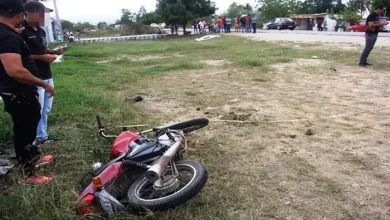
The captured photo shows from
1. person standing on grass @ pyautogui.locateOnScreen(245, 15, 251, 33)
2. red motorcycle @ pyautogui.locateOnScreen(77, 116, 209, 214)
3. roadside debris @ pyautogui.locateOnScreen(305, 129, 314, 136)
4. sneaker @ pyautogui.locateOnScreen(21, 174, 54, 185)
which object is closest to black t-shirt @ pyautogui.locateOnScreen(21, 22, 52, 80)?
sneaker @ pyautogui.locateOnScreen(21, 174, 54, 185)

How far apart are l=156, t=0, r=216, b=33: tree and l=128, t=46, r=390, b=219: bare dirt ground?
2276 centimetres

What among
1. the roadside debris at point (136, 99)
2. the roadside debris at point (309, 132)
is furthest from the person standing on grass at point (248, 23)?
the roadside debris at point (309, 132)

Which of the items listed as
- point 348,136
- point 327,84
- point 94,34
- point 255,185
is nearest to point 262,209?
point 255,185

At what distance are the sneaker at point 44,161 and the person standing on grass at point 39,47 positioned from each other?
0.57 m

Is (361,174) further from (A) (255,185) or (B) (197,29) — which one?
(B) (197,29)

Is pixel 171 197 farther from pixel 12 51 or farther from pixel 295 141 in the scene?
pixel 295 141

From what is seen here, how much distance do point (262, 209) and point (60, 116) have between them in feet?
11.5

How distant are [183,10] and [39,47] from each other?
86.4 ft

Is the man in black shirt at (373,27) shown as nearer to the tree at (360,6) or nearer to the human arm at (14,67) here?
the human arm at (14,67)

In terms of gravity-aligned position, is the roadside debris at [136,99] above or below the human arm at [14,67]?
below

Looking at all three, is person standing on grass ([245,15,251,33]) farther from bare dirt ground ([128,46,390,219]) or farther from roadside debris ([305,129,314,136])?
roadside debris ([305,129,314,136])

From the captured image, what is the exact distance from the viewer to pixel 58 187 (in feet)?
9.30

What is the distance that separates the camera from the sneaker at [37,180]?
9.62 feet

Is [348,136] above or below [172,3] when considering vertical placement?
below
